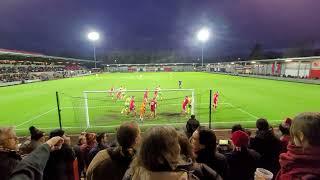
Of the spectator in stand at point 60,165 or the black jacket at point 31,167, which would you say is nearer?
the black jacket at point 31,167

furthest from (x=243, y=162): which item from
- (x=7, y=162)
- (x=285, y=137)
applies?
(x=7, y=162)

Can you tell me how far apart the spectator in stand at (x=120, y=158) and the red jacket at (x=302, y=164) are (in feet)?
6.04

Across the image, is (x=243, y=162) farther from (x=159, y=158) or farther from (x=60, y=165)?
(x=60, y=165)

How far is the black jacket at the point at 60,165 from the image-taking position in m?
4.32

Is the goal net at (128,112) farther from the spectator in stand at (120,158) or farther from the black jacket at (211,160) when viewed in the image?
the spectator in stand at (120,158)

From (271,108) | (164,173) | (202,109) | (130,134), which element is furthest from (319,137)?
(271,108)

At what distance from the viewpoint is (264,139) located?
5750 mm

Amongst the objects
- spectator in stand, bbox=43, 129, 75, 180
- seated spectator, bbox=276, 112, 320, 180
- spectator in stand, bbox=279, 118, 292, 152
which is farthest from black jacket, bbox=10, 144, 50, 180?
spectator in stand, bbox=279, 118, 292, 152

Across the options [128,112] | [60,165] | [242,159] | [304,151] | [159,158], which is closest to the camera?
[159,158]

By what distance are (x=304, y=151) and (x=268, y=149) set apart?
138 inches

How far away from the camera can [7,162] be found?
3.27 metres

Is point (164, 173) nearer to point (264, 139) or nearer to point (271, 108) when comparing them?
point (264, 139)

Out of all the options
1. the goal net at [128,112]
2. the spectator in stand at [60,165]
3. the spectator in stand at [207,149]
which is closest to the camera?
the spectator in stand at [207,149]

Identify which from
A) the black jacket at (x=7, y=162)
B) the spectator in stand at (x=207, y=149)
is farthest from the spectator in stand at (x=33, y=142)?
the spectator in stand at (x=207, y=149)
